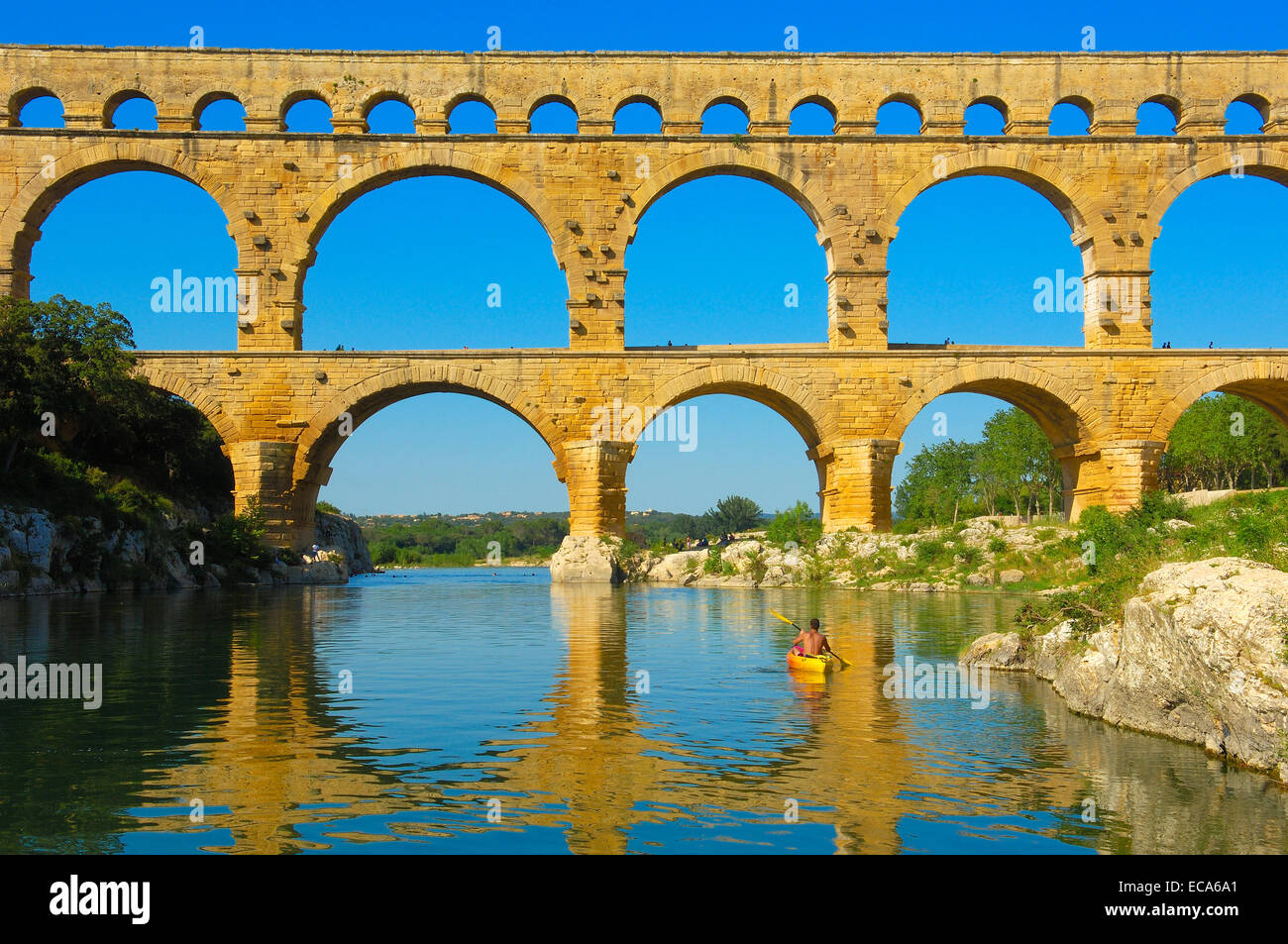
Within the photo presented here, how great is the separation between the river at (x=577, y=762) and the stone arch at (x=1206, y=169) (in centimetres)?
1977

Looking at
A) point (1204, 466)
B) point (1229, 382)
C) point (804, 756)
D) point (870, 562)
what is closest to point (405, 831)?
point (804, 756)

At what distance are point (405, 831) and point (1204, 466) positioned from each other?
191ft

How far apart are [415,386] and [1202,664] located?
22.5 m

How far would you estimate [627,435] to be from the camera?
26.0m

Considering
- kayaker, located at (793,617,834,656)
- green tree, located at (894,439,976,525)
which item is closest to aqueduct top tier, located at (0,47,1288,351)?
kayaker, located at (793,617,834,656)

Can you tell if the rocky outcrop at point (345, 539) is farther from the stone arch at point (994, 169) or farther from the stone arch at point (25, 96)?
the stone arch at point (994, 169)

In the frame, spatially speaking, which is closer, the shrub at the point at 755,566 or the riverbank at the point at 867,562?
the riverbank at the point at 867,562

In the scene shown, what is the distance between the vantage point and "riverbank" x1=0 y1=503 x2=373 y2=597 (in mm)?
20469

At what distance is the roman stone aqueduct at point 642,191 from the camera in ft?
85.2

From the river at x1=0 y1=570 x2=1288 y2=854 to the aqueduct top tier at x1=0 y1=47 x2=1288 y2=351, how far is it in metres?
16.6

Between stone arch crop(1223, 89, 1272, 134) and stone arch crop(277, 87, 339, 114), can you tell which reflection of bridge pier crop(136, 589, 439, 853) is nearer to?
stone arch crop(277, 87, 339, 114)

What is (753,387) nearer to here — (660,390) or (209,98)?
(660,390)

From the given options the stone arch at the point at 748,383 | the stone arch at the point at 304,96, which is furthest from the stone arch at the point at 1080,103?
the stone arch at the point at 304,96

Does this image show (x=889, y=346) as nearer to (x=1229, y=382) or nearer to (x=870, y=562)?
(x=870, y=562)
